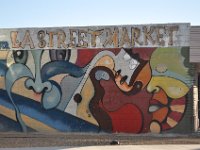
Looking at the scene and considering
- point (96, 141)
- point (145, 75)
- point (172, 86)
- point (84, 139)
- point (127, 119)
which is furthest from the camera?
point (127, 119)

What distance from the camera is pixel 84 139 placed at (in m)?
20.3

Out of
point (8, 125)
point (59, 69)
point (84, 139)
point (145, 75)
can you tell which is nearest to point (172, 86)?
point (145, 75)

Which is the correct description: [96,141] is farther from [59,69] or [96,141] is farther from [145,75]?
[59,69]

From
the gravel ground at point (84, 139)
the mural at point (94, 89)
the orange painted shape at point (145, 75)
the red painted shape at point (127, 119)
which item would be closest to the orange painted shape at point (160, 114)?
the mural at point (94, 89)

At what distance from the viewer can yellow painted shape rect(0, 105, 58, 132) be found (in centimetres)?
2344

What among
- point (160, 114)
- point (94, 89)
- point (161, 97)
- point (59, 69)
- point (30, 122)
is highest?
point (59, 69)

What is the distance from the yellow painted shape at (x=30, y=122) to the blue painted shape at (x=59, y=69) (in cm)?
204

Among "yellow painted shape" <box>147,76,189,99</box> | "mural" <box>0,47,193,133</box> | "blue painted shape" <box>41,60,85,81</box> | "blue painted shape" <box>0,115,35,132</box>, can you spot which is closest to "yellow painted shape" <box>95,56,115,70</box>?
"mural" <box>0,47,193,133</box>

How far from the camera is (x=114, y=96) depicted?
22875 millimetres

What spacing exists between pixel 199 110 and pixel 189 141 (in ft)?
18.4

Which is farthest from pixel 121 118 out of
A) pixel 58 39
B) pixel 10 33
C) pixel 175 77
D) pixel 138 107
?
pixel 10 33

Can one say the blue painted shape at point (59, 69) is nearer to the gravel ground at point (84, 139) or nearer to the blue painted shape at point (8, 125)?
the blue painted shape at point (8, 125)

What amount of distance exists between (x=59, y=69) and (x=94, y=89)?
6.32 ft

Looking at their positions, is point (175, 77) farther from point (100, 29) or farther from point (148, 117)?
point (100, 29)
